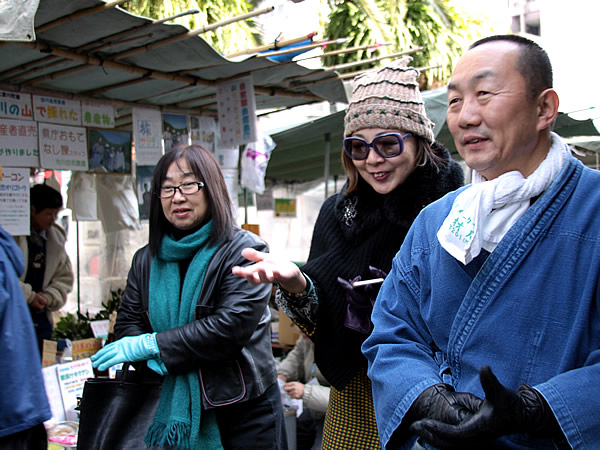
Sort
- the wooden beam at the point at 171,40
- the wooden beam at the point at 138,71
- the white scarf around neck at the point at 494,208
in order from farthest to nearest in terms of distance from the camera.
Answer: the wooden beam at the point at 138,71 → the wooden beam at the point at 171,40 → the white scarf around neck at the point at 494,208

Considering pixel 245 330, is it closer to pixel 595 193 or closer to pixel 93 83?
pixel 595 193

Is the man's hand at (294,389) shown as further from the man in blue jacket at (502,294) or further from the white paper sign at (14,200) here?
the man in blue jacket at (502,294)

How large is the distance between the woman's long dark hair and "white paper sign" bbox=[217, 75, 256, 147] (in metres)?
2.18

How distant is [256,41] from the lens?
11914mm

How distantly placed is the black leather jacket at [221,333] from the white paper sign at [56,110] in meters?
2.46

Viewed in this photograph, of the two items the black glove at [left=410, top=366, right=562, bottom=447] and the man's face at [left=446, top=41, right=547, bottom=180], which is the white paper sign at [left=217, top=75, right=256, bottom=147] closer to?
the man's face at [left=446, top=41, right=547, bottom=180]

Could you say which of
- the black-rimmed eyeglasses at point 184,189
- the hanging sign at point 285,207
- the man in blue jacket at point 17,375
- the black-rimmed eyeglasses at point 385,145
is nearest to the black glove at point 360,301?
the black-rimmed eyeglasses at point 385,145

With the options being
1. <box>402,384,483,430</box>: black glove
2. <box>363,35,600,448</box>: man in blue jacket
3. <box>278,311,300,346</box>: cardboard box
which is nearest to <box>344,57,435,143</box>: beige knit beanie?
<box>363,35,600,448</box>: man in blue jacket

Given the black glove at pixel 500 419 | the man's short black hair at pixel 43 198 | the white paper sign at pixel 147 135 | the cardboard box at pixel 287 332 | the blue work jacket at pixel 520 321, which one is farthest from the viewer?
the cardboard box at pixel 287 332

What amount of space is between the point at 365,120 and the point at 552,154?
86 centimetres

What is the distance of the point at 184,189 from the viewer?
8.68 ft

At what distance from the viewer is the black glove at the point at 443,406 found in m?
1.08

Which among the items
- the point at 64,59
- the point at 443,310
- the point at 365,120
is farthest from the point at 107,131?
the point at 443,310

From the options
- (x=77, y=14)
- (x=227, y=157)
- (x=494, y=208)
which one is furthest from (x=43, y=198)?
(x=494, y=208)
